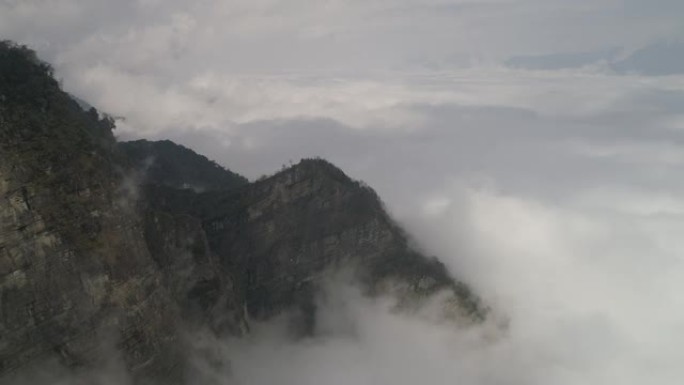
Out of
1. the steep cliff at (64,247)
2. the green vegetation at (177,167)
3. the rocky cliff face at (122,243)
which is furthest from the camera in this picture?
the green vegetation at (177,167)

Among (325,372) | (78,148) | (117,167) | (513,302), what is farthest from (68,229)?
(513,302)

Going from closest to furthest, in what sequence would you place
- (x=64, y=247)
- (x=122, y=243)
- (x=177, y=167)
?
(x=64, y=247) → (x=122, y=243) → (x=177, y=167)

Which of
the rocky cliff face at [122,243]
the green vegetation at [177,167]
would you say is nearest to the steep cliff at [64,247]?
the rocky cliff face at [122,243]

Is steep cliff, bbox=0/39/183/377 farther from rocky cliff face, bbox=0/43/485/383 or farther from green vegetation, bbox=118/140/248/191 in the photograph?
green vegetation, bbox=118/140/248/191

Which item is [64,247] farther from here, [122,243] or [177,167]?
[177,167]

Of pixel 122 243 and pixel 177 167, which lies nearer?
pixel 122 243

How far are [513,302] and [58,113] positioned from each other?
129m

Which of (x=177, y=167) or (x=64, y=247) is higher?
(x=177, y=167)

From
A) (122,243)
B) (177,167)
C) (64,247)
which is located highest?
(177,167)

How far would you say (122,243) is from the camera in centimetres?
6762

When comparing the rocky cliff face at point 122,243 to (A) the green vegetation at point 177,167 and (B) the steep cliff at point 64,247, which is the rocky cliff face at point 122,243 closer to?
(B) the steep cliff at point 64,247

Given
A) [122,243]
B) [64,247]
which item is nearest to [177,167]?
[122,243]

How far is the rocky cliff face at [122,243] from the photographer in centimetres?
5803

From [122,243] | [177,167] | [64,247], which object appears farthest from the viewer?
[177,167]
